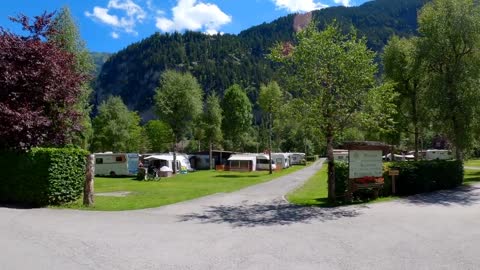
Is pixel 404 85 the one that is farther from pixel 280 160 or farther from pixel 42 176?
pixel 280 160

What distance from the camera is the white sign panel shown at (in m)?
14.7

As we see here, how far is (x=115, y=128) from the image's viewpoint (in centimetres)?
6462

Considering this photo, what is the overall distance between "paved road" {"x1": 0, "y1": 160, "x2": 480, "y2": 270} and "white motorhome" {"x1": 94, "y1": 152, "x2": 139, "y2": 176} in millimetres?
28179

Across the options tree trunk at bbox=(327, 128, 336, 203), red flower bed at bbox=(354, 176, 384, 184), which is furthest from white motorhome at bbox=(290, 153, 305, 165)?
tree trunk at bbox=(327, 128, 336, 203)

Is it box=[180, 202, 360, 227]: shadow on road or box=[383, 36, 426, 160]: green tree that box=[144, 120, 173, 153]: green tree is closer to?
box=[383, 36, 426, 160]: green tree

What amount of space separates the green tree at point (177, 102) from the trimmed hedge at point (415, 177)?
28532 millimetres

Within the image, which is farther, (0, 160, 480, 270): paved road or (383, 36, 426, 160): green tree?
(383, 36, 426, 160): green tree

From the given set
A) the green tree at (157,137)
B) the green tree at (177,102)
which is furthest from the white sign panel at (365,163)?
the green tree at (157,137)

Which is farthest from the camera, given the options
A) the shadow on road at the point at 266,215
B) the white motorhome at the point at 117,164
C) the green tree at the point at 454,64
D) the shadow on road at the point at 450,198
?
the white motorhome at the point at 117,164

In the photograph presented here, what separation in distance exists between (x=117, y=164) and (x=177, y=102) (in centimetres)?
891

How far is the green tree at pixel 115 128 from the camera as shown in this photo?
6488 centimetres

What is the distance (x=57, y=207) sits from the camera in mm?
13438

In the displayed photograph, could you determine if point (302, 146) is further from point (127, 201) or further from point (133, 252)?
point (133, 252)

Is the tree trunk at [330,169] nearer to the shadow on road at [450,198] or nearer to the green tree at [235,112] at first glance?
the shadow on road at [450,198]
